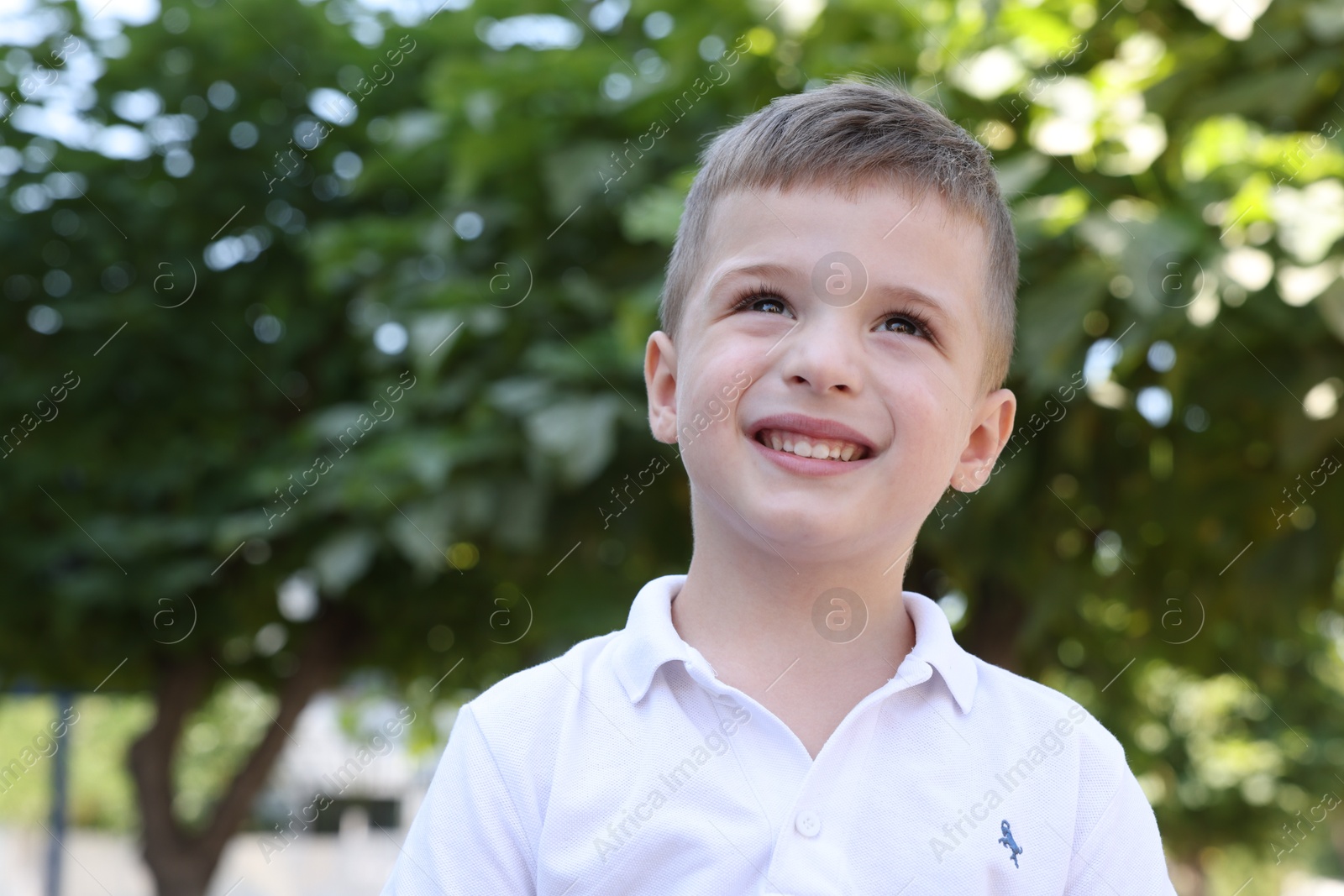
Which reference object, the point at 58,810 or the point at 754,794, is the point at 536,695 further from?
the point at 58,810

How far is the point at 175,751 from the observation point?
516 cm

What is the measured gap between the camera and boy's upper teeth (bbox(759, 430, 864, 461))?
984mm

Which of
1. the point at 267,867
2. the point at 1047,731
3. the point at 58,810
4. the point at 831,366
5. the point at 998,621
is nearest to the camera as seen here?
the point at 831,366

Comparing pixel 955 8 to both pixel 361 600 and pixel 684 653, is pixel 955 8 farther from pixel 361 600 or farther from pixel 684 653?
pixel 361 600

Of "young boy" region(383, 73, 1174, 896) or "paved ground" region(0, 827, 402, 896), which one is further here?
"paved ground" region(0, 827, 402, 896)

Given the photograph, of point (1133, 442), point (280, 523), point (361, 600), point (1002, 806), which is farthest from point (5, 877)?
point (1002, 806)

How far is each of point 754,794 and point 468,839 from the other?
0.22 metres

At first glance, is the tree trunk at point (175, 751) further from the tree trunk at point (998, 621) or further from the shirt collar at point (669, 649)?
the shirt collar at point (669, 649)

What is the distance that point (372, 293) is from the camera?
126 inches

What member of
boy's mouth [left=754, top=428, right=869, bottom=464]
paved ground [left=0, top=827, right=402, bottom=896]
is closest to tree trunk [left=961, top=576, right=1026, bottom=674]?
boy's mouth [left=754, top=428, right=869, bottom=464]

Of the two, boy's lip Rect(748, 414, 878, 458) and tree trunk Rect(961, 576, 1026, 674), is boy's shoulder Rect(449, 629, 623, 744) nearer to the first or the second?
boy's lip Rect(748, 414, 878, 458)

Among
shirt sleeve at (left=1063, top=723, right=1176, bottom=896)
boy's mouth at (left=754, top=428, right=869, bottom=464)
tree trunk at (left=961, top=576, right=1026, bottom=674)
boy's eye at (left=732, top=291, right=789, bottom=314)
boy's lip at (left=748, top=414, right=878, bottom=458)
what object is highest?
boy's eye at (left=732, top=291, right=789, bottom=314)

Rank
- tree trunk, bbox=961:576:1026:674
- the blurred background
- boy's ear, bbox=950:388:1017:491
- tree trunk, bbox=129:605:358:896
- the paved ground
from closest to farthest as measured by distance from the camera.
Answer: boy's ear, bbox=950:388:1017:491 → the blurred background → tree trunk, bbox=961:576:1026:674 → tree trunk, bbox=129:605:358:896 → the paved ground

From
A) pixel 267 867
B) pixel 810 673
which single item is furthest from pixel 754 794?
pixel 267 867
